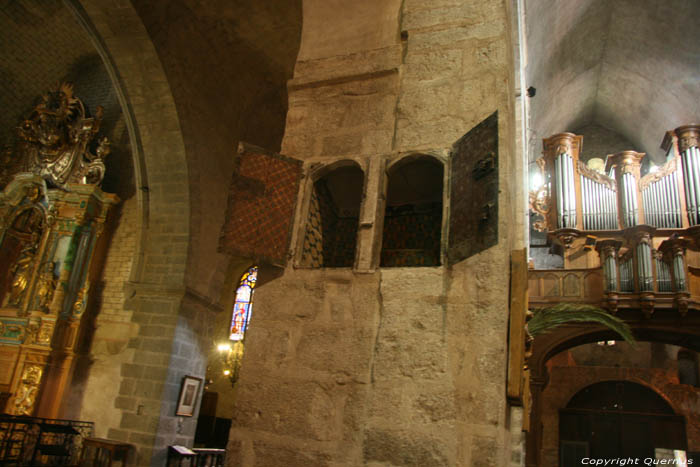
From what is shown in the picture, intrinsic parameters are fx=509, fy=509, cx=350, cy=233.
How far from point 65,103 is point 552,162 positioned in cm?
1145

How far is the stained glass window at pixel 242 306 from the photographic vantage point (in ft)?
43.5

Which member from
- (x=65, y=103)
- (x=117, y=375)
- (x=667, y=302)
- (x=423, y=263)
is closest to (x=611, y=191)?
(x=667, y=302)

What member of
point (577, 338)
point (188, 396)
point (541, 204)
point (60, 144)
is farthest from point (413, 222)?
point (541, 204)

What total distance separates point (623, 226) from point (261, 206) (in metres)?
10.9

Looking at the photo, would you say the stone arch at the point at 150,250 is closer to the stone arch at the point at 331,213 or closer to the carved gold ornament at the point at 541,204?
the stone arch at the point at 331,213

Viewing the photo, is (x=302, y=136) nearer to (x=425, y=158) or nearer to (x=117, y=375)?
(x=425, y=158)

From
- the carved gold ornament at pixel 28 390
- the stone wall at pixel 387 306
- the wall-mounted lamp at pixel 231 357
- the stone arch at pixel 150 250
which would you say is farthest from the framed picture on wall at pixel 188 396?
the stone wall at pixel 387 306

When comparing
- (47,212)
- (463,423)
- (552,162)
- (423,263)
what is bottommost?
(463,423)

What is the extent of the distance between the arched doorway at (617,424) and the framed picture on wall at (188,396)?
905cm

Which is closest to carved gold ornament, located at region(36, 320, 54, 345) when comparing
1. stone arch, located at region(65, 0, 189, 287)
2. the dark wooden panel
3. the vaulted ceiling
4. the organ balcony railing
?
stone arch, located at region(65, 0, 189, 287)

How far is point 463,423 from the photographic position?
2.62 metres

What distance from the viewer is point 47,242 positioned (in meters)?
9.44

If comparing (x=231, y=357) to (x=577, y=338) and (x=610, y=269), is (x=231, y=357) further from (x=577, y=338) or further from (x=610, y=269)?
(x=610, y=269)

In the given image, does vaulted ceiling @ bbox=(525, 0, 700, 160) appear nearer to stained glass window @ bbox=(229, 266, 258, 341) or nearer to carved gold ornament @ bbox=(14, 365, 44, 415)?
stained glass window @ bbox=(229, 266, 258, 341)
